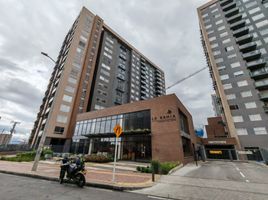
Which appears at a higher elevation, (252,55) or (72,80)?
(252,55)

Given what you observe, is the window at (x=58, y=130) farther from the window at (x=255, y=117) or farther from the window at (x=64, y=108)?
the window at (x=255, y=117)

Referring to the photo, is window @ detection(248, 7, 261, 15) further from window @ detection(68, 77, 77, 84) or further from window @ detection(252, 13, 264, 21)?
window @ detection(68, 77, 77, 84)

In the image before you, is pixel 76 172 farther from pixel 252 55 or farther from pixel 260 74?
pixel 252 55

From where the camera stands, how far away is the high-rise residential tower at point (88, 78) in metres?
36.9

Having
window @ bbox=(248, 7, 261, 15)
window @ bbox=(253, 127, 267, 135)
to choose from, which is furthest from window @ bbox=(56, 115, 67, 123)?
window @ bbox=(248, 7, 261, 15)

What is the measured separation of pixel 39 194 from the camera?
528cm

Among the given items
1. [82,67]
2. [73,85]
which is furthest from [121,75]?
[73,85]

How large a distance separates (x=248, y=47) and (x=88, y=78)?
158 feet

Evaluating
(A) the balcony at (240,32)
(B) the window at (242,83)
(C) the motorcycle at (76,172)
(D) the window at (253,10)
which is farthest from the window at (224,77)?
(C) the motorcycle at (76,172)

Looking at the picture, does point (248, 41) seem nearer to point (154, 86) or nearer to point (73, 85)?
point (154, 86)

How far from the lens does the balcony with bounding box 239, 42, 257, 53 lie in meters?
36.8

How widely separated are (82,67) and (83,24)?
17.6 m

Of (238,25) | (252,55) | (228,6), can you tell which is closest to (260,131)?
(252,55)

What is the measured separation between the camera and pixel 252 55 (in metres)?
35.5
